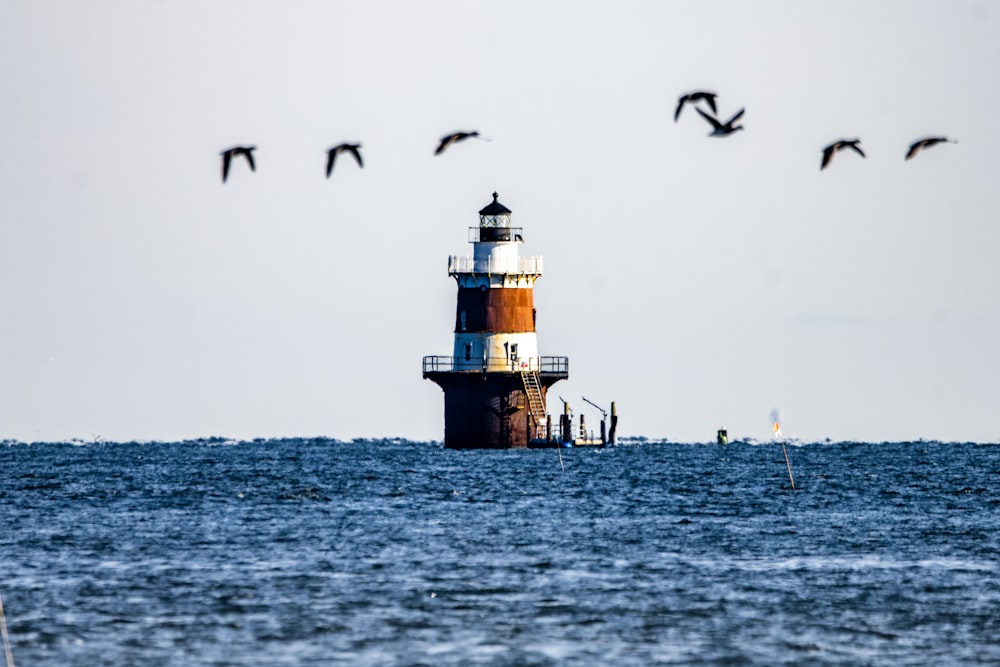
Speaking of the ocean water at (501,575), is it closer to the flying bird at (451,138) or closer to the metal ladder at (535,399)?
the flying bird at (451,138)

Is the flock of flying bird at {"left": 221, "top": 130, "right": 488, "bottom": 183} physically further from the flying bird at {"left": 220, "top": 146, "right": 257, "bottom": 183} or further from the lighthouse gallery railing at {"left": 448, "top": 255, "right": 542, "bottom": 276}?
the lighthouse gallery railing at {"left": 448, "top": 255, "right": 542, "bottom": 276}

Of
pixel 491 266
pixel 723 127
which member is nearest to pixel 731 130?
pixel 723 127

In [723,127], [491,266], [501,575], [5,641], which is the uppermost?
[491,266]

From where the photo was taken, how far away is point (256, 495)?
2413 inches

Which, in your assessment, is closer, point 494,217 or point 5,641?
point 5,641

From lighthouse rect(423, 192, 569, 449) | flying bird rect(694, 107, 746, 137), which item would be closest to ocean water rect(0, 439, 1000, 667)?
flying bird rect(694, 107, 746, 137)

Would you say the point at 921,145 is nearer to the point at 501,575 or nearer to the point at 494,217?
the point at 501,575

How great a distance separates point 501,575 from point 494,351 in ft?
176

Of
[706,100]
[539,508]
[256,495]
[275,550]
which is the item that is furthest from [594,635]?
[256,495]

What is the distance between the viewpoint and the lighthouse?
8956 centimetres

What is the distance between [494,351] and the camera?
294ft

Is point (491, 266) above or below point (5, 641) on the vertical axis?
above

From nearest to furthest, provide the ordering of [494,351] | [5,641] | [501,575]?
1. [5,641]
2. [501,575]
3. [494,351]

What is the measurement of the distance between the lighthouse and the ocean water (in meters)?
23.5
